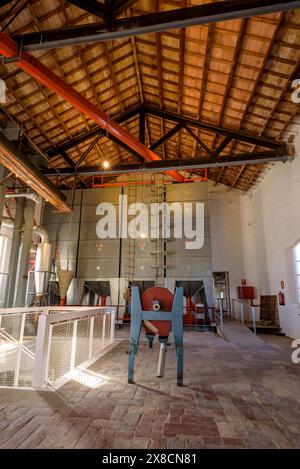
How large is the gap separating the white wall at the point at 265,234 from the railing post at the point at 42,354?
7.83 meters

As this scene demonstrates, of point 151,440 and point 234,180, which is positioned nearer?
point 151,440

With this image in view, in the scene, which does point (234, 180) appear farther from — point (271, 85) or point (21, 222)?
point (21, 222)

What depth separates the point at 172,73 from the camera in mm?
8164

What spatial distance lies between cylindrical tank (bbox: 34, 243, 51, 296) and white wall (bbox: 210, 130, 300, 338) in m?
8.85

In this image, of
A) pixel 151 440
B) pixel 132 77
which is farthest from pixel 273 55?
pixel 151 440

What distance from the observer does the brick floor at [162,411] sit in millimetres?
2264

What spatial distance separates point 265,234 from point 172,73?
7.47 meters

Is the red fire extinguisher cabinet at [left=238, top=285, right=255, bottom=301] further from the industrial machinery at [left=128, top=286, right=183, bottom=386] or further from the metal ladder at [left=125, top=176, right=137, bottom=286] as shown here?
the industrial machinery at [left=128, top=286, right=183, bottom=386]

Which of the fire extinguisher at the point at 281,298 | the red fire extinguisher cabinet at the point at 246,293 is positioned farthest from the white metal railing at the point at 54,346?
the red fire extinguisher cabinet at the point at 246,293

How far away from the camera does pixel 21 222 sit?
32.2ft

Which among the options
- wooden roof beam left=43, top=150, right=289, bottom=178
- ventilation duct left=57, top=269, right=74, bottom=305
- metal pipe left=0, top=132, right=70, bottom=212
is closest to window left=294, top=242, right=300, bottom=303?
wooden roof beam left=43, top=150, right=289, bottom=178

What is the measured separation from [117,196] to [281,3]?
31.4ft

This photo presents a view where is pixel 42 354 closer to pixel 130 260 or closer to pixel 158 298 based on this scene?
pixel 158 298

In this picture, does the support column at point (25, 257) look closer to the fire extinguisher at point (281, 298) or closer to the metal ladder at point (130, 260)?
the metal ladder at point (130, 260)
